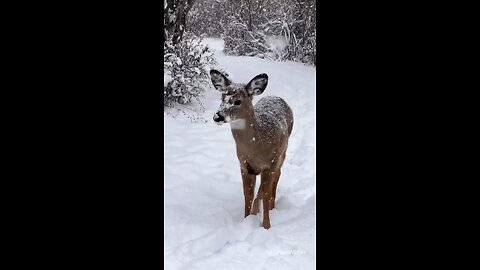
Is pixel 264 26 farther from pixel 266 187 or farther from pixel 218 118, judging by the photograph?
pixel 218 118

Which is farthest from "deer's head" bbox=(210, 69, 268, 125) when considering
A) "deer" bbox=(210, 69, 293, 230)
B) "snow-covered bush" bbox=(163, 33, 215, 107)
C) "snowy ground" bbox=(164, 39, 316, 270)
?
"snow-covered bush" bbox=(163, 33, 215, 107)

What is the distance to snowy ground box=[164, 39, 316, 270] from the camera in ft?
10.1

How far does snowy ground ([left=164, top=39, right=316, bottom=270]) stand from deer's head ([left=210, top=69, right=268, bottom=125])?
94 cm

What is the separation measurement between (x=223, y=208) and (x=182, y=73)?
4.75 metres

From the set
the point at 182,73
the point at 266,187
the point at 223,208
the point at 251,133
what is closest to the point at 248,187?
the point at 266,187

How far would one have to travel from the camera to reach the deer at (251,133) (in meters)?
3.72

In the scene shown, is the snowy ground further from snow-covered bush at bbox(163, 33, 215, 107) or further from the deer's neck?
snow-covered bush at bbox(163, 33, 215, 107)

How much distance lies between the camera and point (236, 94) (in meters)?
3.72
